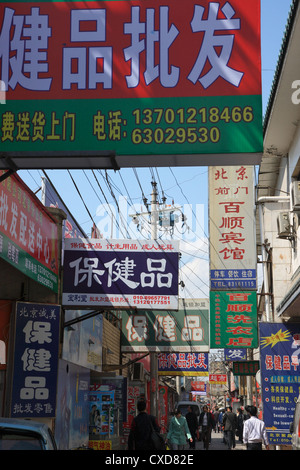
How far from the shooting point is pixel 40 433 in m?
5.93

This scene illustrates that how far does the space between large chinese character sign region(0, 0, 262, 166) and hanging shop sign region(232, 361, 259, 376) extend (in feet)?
65.9

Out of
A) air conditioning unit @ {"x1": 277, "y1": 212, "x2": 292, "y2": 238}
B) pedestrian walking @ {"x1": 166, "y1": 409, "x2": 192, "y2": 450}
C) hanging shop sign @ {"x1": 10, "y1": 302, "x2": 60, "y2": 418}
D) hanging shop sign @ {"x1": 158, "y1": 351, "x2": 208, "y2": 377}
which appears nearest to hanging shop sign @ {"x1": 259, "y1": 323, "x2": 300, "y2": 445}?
pedestrian walking @ {"x1": 166, "y1": 409, "x2": 192, "y2": 450}

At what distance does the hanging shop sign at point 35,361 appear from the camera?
12867 millimetres

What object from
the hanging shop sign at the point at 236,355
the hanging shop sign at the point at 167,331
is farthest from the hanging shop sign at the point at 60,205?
the hanging shop sign at the point at 236,355

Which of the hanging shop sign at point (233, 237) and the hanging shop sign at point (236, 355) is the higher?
the hanging shop sign at point (233, 237)

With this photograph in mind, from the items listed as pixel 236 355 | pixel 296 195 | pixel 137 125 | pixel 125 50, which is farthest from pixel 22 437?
pixel 236 355

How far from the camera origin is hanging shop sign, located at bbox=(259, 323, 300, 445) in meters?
15.2

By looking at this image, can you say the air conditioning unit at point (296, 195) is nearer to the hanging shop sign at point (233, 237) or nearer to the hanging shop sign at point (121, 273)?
the hanging shop sign at point (121, 273)

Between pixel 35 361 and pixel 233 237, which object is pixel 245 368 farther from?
pixel 35 361

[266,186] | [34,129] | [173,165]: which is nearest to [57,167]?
[34,129]

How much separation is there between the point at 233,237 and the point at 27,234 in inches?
438

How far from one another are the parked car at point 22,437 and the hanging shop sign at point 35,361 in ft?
23.1

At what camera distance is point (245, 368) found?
2638 cm
